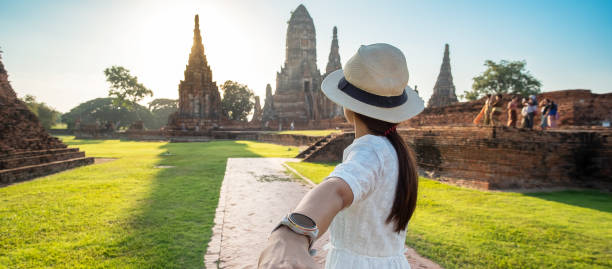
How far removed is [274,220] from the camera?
414 cm

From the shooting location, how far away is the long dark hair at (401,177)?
3.44 ft

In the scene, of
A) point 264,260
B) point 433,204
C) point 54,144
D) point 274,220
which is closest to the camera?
point 264,260

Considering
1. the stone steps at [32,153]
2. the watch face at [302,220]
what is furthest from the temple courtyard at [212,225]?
the watch face at [302,220]

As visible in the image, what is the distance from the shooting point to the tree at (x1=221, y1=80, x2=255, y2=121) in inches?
1860

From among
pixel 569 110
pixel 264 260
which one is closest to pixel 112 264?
pixel 264 260

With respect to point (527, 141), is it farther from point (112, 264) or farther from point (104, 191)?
point (104, 191)

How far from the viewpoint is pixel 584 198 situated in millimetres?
5988

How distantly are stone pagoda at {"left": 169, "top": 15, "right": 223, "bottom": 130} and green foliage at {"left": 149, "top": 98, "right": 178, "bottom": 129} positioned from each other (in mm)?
37538

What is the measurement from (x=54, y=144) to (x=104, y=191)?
583 cm

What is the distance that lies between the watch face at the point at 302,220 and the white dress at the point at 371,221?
0.25 m

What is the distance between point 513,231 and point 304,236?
13.8 ft

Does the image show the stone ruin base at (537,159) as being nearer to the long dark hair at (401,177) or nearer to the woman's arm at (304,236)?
the long dark hair at (401,177)

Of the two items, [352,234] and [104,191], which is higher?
[352,234]

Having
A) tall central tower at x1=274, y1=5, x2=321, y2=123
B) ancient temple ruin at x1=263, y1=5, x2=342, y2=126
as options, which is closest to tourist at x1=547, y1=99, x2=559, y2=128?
ancient temple ruin at x1=263, y1=5, x2=342, y2=126
